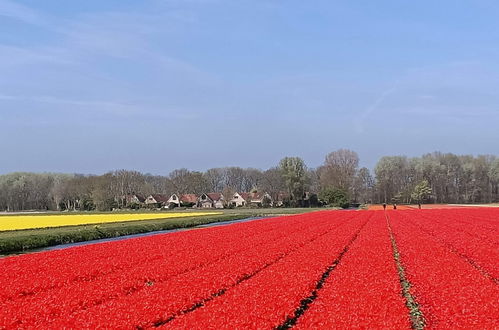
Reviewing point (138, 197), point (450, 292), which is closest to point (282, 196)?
point (138, 197)

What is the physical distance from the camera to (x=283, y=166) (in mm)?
135375

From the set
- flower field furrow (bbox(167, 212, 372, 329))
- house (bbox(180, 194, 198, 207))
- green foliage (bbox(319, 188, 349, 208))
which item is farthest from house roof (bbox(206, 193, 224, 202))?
flower field furrow (bbox(167, 212, 372, 329))

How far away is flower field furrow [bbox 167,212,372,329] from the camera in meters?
8.42

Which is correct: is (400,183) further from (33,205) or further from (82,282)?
(82,282)

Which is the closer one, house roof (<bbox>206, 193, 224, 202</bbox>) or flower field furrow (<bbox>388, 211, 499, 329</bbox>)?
flower field furrow (<bbox>388, 211, 499, 329</bbox>)

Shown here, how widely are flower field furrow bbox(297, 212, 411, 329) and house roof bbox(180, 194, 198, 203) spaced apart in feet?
451

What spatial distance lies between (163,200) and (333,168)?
54.8m

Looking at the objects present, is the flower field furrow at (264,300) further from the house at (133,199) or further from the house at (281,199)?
the house at (281,199)

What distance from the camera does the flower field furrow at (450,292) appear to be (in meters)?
8.60

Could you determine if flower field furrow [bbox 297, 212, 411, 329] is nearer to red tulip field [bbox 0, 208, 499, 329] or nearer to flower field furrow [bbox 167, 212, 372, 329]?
red tulip field [bbox 0, 208, 499, 329]

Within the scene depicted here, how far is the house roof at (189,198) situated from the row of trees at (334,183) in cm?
410

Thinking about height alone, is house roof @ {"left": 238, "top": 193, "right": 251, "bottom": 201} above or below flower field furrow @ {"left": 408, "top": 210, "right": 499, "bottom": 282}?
above

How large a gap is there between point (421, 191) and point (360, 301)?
132 metres

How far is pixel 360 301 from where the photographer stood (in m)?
9.93
